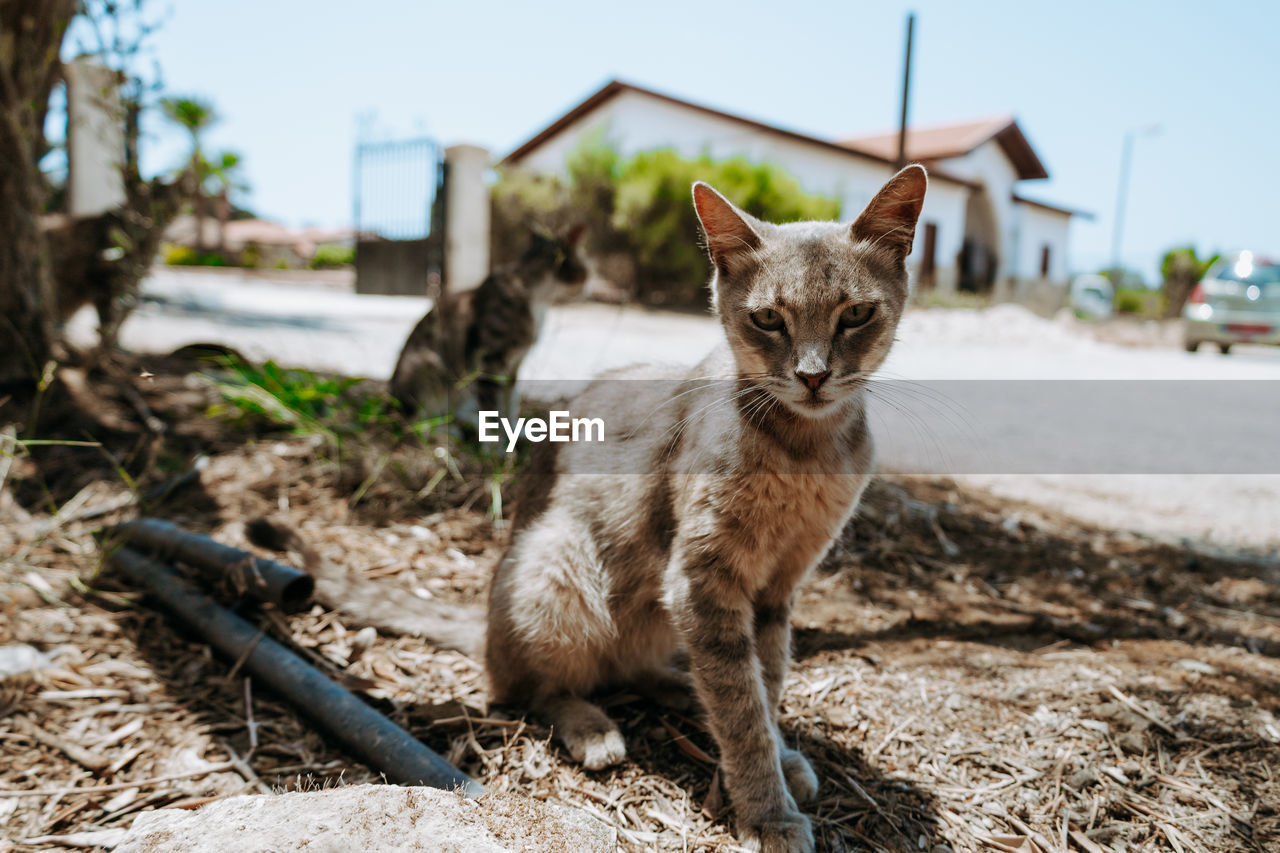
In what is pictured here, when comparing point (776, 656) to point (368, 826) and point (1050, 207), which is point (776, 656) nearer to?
point (368, 826)

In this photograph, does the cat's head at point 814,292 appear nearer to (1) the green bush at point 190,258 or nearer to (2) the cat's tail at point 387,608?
(2) the cat's tail at point 387,608

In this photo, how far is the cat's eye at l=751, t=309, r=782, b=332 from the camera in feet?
6.93

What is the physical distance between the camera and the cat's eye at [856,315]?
2.10m

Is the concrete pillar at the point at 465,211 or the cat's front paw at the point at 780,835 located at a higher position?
the concrete pillar at the point at 465,211

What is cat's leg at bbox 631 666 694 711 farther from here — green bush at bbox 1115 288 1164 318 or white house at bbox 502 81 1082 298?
green bush at bbox 1115 288 1164 318

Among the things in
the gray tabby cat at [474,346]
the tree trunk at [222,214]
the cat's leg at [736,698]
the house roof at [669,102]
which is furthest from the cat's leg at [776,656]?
the tree trunk at [222,214]

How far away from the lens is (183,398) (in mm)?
5125

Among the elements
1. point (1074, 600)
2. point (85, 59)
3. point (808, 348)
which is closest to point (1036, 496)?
point (1074, 600)

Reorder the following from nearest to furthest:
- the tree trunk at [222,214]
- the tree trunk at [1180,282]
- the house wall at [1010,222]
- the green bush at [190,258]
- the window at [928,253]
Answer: the window at [928,253] < the house wall at [1010,222] < the tree trunk at [1180,282] < the green bush at [190,258] < the tree trunk at [222,214]

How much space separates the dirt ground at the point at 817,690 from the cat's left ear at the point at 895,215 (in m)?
1.43

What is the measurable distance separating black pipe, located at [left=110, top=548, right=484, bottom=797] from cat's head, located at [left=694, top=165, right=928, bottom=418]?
4.24 feet

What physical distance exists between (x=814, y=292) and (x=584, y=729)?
139 centimetres

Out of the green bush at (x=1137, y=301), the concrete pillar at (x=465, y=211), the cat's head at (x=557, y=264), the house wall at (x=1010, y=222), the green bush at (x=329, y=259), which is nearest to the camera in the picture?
the cat's head at (x=557, y=264)

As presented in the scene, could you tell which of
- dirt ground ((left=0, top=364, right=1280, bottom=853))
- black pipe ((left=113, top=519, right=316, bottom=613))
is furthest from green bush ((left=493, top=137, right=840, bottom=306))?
black pipe ((left=113, top=519, right=316, bottom=613))
